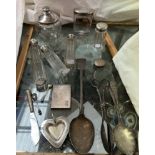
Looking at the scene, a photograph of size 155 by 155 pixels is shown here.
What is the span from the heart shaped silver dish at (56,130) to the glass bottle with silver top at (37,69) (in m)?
0.08

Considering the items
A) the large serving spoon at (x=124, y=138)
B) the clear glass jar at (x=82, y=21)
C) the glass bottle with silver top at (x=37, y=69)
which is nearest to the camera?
the large serving spoon at (x=124, y=138)

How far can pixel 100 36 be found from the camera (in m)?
0.62

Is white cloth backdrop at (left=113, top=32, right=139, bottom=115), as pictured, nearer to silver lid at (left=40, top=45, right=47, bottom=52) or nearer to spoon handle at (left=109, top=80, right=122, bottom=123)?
spoon handle at (left=109, top=80, right=122, bottom=123)

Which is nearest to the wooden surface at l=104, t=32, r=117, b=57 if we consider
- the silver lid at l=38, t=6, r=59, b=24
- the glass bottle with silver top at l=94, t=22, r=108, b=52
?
the glass bottle with silver top at l=94, t=22, r=108, b=52

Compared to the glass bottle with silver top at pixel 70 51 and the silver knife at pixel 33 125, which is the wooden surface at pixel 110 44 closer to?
the glass bottle with silver top at pixel 70 51

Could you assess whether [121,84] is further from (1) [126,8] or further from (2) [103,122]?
(1) [126,8]

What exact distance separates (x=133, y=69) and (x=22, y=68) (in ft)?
0.72

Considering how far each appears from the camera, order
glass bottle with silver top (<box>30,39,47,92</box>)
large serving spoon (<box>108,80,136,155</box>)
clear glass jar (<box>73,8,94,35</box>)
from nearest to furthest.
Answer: large serving spoon (<box>108,80,136,155</box>) → glass bottle with silver top (<box>30,39,47,92</box>) → clear glass jar (<box>73,8,94,35</box>)

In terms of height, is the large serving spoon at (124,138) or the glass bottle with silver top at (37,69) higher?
the glass bottle with silver top at (37,69)

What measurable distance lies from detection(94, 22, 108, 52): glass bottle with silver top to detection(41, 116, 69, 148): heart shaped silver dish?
203 mm

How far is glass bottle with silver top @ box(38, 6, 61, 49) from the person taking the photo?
1.89ft

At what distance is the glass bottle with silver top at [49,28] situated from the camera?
1.89ft

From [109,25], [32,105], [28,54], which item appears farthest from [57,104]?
[109,25]

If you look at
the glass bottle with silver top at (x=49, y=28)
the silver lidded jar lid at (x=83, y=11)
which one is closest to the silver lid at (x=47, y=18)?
the glass bottle with silver top at (x=49, y=28)
